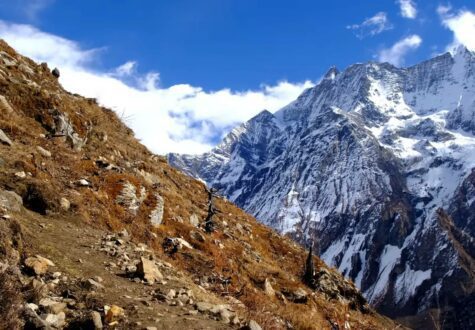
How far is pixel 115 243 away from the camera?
16.7m

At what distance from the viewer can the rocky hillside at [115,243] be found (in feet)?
38.2

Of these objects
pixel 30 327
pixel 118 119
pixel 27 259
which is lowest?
pixel 30 327

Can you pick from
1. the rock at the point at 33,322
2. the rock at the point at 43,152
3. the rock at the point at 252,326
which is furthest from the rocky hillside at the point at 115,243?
the rock at the point at 252,326

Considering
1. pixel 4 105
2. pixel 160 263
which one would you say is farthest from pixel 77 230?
pixel 4 105

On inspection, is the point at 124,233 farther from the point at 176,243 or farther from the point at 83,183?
the point at 176,243

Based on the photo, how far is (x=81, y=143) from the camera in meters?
26.6

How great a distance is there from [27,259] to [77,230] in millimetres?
4828

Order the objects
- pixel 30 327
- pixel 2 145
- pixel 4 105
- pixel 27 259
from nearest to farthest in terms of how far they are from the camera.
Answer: pixel 30 327 < pixel 27 259 < pixel 2 145 < pixel 4 105

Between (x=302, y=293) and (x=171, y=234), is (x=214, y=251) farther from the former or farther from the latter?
(x=302, y=293)

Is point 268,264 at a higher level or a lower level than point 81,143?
lower

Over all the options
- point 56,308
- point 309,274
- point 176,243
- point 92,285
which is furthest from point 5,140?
point 309,274

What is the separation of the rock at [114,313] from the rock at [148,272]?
262 cm

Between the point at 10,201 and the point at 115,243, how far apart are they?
3.06m

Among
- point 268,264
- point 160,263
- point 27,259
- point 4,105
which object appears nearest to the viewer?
point 27,259
